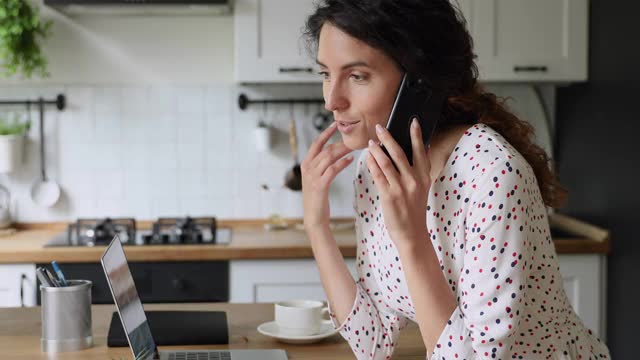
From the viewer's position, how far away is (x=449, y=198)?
5.28 feet

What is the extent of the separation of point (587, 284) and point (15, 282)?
210cm

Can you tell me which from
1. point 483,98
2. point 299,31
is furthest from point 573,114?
point 483,98

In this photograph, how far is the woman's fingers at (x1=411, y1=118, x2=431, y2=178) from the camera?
1.51 metres

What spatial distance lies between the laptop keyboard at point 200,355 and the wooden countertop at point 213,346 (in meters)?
0.06

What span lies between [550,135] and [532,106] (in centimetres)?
15

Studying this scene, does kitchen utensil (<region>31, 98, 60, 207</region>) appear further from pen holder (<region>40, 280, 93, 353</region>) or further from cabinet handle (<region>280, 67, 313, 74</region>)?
pen holder (<region>40, 280, 93, 353</region>)

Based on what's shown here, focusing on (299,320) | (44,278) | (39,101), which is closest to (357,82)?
(299,320)

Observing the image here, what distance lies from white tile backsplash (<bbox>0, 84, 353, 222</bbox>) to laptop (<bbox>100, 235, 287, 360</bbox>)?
2.01 m

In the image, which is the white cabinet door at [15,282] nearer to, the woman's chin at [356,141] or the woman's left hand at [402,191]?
the woman's chin at [356,141]

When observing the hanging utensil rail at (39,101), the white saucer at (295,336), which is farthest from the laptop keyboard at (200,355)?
the hanging utensil rail at (39,101)

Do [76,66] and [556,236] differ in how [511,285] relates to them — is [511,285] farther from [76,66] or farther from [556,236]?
[76,66]

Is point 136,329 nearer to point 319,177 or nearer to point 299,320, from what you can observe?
point 299,320

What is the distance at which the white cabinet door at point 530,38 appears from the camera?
346 cm

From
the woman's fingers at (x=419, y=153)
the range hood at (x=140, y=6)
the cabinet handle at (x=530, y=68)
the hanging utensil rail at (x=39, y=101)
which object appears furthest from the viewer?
the hanging utensil rail at (x=39, y=101)
